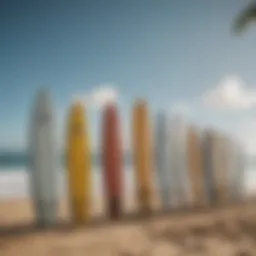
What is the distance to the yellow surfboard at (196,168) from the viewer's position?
1.63 m

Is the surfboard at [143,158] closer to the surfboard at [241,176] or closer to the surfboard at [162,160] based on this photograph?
the surfboard at [162,160]

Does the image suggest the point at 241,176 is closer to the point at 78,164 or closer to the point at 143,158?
the point at 143,158

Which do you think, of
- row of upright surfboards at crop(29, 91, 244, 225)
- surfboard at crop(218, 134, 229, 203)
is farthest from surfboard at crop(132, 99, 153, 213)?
surfboard at crop(218, 134, 229, 203)

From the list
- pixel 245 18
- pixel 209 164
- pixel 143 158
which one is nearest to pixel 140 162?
pixel 143 158

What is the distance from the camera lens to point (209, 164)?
1687 mm

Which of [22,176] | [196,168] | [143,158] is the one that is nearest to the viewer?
[22,176]

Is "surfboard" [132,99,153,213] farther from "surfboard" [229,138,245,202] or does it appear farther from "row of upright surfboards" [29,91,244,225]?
"surfboard" [229,138,245,202]

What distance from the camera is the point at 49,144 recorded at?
1.52 meters

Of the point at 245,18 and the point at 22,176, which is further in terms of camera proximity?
the point at 245,18

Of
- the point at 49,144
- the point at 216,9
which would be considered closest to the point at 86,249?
the point at 49,144

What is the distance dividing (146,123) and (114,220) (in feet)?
1.12

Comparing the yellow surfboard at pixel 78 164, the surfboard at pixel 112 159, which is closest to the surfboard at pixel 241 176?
the surfboard at pixel 112 159

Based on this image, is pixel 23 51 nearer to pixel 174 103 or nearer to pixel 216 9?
pixel 174 103

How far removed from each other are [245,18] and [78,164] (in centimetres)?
78
